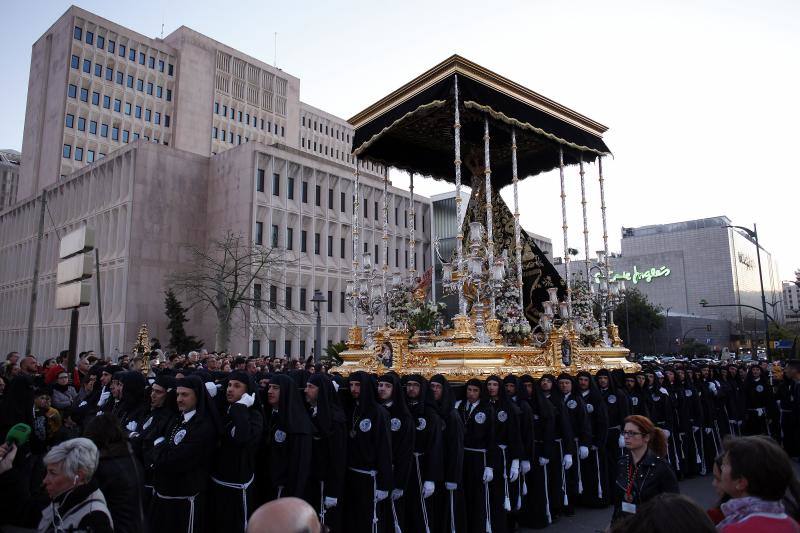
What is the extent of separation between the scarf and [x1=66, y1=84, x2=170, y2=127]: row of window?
187 ft

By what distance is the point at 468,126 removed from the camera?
16.1 meters

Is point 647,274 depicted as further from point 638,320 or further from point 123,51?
point 123,51

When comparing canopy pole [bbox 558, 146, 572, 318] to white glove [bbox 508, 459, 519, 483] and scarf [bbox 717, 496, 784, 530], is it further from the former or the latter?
scarf [bbox 717, 496, 784, 530]

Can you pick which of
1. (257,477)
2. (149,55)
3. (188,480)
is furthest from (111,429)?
(149,55)

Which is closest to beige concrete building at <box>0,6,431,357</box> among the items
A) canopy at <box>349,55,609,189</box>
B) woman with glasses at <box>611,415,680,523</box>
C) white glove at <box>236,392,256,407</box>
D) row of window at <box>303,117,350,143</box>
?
row of window at <box>303,117,350,143</box>

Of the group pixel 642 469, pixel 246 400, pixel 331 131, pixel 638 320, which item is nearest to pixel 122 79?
pixel 331 131

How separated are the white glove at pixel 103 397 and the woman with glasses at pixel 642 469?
7149mm

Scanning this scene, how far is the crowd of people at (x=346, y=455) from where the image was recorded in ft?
11.6

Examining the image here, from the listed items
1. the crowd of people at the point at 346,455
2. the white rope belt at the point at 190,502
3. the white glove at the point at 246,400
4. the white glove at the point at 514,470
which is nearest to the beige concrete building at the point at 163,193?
the crowd of people at the point at 346,455

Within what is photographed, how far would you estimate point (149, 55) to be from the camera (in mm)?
53438

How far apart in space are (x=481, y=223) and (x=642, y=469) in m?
11.4

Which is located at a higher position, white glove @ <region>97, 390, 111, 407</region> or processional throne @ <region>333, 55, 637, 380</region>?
processional throne @ <region>333, 55, 637, 380</region>

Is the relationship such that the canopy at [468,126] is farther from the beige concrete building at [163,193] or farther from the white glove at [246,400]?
the beige concrete building at [163,193]

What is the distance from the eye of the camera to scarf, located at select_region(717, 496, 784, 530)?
2.81m
